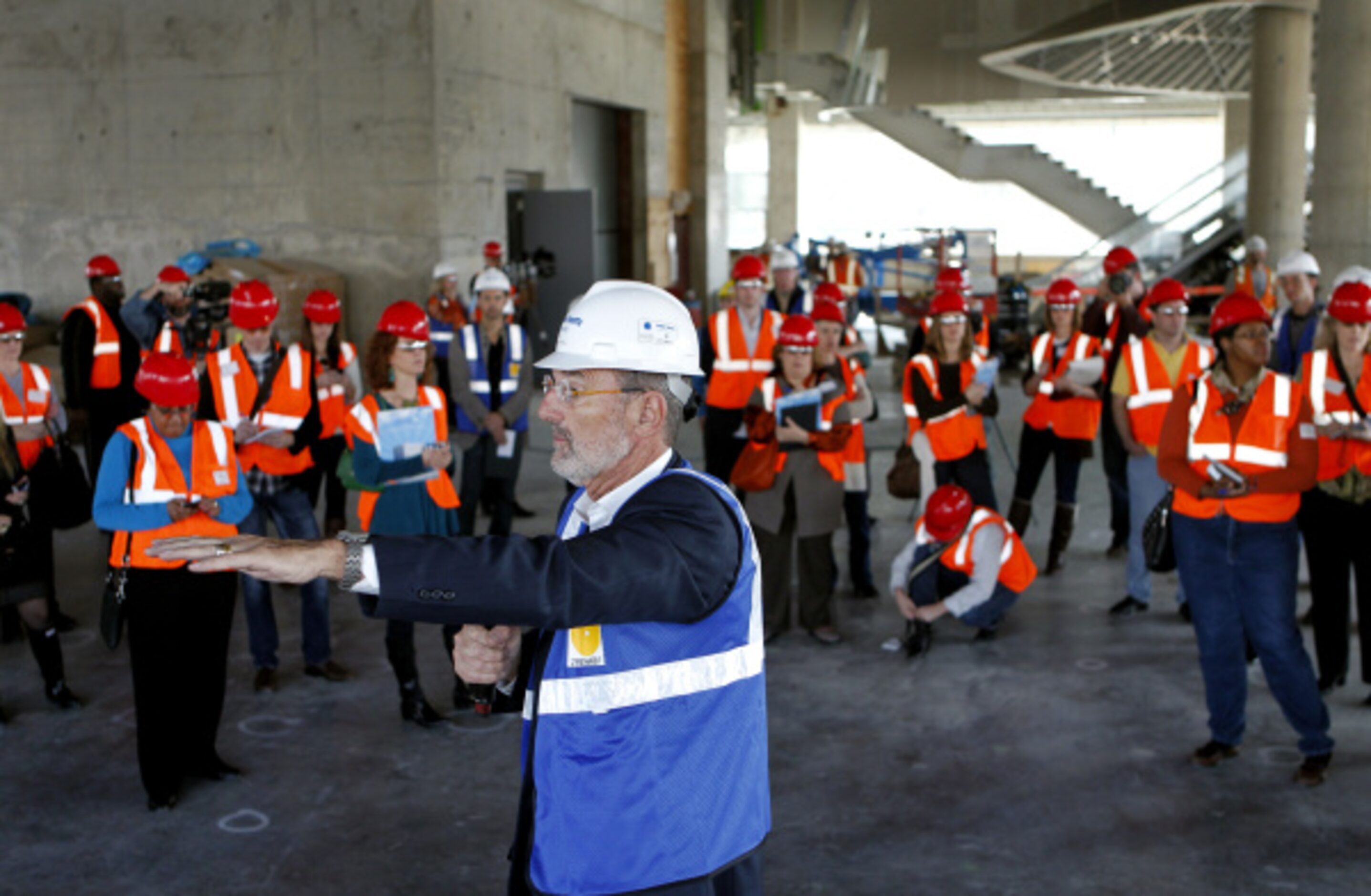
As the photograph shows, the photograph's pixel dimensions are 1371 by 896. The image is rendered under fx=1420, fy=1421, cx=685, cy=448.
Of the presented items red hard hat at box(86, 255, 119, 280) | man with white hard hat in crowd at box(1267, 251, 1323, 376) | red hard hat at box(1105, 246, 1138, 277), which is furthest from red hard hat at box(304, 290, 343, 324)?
man with white hard hat in crowd at box(1267, 251, 1323, 376)

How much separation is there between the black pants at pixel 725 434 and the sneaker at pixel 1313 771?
423 cm

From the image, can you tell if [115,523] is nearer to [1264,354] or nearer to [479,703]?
[479,703]

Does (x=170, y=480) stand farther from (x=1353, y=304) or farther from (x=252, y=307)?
(x=1353, y=304)

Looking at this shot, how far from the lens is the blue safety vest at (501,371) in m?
8.34

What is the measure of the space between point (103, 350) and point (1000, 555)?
5.42 metres

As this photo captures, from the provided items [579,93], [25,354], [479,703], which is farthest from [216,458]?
[579,93]

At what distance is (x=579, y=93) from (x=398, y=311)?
11814 millimetres

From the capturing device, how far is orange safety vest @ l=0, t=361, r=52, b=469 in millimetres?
6539

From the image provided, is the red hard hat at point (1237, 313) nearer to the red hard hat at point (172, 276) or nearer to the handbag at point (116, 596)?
the handbag at point (116, 596)

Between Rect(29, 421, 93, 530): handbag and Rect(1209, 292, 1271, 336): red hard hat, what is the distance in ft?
16.4

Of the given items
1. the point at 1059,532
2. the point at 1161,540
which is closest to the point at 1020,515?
the point at 1059,532

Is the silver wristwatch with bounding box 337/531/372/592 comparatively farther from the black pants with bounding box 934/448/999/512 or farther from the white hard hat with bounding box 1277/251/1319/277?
the white hard hat with bounding box 1277/251/1319/277

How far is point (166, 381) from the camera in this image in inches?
205

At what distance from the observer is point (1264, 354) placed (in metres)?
5.45
